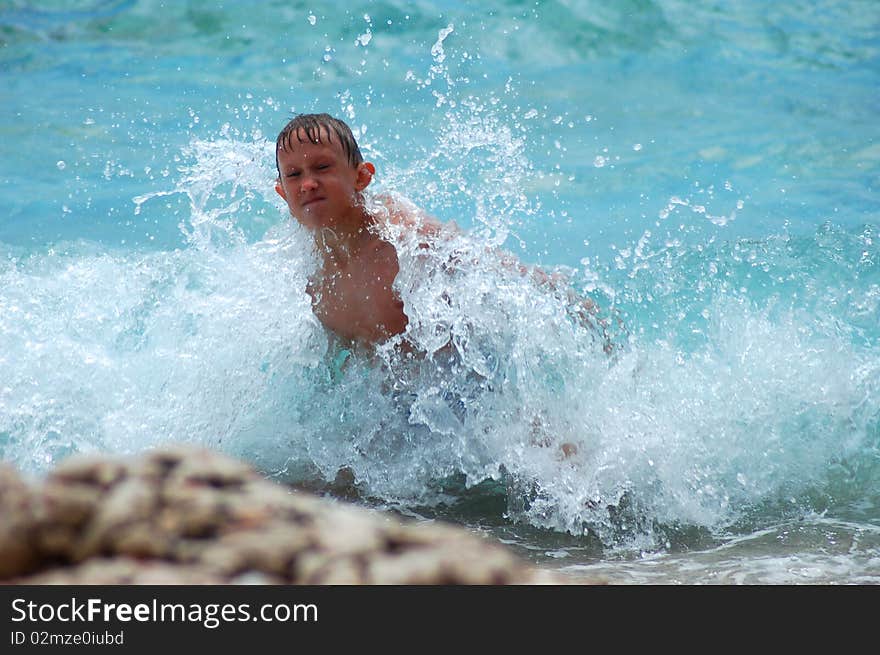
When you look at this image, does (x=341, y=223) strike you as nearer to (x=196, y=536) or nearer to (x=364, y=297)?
(x=364, y=297)

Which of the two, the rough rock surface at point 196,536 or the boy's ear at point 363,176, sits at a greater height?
the boy's ear at point 363,176

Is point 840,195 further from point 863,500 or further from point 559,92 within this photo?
point 863,500

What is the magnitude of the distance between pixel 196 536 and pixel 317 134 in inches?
108

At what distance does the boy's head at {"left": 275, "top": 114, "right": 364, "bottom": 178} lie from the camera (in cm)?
364

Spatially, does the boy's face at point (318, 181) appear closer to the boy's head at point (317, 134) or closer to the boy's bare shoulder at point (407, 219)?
the boy's head at point (317, 134)

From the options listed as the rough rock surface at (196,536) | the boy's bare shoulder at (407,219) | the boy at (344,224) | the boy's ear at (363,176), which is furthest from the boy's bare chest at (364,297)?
the rough rock surface at (196,536)

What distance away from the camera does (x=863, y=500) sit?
10.8 feet

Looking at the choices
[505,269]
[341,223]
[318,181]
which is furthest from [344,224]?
[505,269]

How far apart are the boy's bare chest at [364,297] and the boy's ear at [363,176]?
10.8 inches

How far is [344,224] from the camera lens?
3744 millimetres

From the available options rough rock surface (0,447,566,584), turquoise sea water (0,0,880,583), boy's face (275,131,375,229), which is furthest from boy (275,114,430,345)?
rough rock surface (0,447,566,584)

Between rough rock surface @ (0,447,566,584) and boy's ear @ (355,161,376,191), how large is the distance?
2.71 metres

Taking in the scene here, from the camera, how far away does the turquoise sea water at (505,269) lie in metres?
3.32
